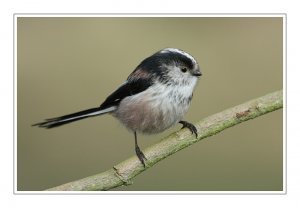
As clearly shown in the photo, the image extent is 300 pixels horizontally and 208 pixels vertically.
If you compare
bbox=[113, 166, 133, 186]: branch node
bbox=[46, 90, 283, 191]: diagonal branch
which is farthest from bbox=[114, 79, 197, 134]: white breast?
bbox=[113, 166, 133, 186]: branch node

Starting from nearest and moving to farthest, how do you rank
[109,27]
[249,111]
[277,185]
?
1. [249,111]
2. [277,185]
3. [109,27]

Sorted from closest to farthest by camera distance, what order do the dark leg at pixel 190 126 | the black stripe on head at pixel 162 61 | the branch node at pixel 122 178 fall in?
the branch node at pixel 122 178, the dark leg at pixel 190 126, the black stripe on head at pixel 162 61

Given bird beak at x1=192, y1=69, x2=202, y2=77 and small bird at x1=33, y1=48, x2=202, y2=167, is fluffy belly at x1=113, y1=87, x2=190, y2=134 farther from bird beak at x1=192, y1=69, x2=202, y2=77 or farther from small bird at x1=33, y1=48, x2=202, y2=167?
bird beak at x1=192, y1=69, x2=202, y2=77

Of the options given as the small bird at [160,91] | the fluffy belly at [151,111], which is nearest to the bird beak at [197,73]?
the small bird at [160,91]

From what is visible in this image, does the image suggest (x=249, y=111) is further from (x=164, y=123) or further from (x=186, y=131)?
(x=164, y=123)

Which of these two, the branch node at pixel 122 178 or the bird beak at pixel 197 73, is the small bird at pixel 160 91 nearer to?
the bird beak at pixel 197 73

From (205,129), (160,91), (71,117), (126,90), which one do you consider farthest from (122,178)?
(126,90)

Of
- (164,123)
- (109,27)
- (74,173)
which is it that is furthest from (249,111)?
(74,173)
